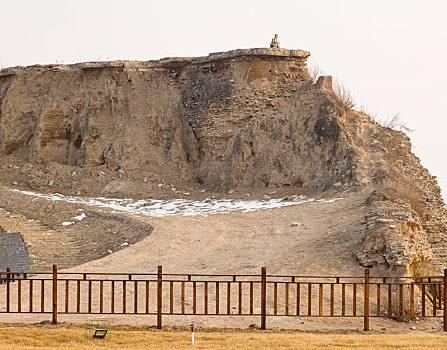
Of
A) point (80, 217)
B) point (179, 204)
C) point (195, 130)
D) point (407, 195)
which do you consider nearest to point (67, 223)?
point (80, 217)

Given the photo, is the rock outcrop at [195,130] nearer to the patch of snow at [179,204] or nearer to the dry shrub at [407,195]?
the dry shrub at [407,195]

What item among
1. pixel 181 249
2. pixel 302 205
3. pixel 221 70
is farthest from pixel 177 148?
pixel 181 249

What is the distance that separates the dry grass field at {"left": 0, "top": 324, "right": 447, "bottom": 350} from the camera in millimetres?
9070

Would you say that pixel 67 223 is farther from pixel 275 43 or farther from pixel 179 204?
pixel 275 43

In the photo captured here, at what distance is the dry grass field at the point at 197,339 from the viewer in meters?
9.07

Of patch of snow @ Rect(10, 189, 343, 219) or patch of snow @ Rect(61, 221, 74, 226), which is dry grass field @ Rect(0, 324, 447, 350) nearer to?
patch of snow @ Rect(10, 189, 343, 219)

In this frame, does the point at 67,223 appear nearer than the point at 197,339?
No

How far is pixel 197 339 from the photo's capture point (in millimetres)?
9438

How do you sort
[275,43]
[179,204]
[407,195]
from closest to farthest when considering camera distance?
[407,195] → [179,204] → [275,43]

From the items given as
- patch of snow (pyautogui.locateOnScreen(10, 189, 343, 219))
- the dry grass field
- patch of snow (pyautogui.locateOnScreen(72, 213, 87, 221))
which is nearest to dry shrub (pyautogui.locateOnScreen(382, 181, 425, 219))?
patch of snow (pyautogui.locateOnScreen(10, 189, 343, 219))

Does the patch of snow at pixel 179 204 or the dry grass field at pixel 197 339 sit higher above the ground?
the patch of snow at pixel 179 204

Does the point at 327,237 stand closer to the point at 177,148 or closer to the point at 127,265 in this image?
the point at 127,265

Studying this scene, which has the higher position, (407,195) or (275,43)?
(275,43)

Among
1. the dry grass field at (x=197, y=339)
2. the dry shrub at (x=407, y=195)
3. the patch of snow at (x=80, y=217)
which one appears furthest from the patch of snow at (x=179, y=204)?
the dry grass field at (x=197, y=339)
